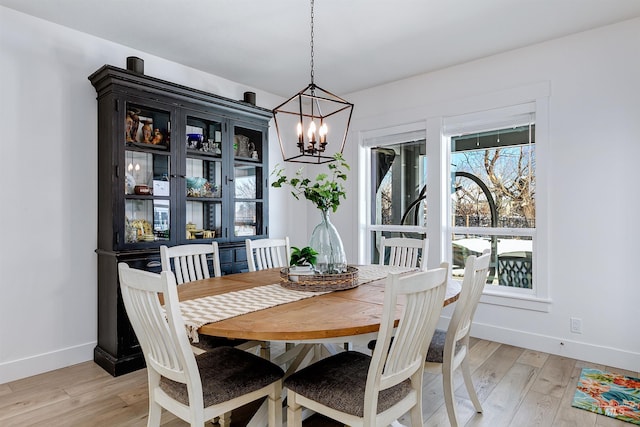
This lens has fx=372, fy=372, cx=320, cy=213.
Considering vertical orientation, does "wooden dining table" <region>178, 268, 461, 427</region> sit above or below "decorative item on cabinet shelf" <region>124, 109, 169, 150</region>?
below

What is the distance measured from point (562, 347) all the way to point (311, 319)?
2.67 m

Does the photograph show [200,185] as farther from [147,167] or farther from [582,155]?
[582,155]

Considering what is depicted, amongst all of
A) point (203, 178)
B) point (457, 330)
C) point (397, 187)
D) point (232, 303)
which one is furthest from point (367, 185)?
point (232, 303)

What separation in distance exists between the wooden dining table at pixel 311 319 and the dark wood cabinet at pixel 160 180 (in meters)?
1.15

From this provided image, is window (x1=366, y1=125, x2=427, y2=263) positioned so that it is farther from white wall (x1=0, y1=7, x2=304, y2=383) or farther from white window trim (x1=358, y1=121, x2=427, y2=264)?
white wall (x1=0, y1=7, x2=304, y2=383)

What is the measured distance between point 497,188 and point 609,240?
981 mm

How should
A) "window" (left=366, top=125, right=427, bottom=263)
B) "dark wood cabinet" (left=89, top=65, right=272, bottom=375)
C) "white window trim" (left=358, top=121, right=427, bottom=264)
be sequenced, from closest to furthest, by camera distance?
"dark wood cabinet" (left=89, top=65, right=272, bottom=375)
"window" (left=366, top=125, right=427, bottom=263)
"white window trim" (left=358, top=121, right=427, bottom=264)

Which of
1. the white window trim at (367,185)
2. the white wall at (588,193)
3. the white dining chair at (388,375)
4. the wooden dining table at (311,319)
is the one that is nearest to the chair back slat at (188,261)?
the wooden dining table at (311,319)

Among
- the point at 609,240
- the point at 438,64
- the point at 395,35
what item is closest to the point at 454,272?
the point at 609,240

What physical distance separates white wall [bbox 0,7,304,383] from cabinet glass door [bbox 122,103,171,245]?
0.35 m

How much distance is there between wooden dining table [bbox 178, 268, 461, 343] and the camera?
1.38m

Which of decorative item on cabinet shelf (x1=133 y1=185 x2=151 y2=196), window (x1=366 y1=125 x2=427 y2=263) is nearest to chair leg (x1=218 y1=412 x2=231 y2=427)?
decorative item on cabinet shelf (x1=133 y1=185 x2=151 y2=196)

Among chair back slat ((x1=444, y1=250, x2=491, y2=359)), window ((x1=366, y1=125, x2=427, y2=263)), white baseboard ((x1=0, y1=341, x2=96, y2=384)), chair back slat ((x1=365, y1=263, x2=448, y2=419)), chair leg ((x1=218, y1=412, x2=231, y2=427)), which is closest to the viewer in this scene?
chair back slat ((x1=365, y1=263, x2=448, y2=419))

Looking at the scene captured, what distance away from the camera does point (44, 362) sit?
2.79 m
